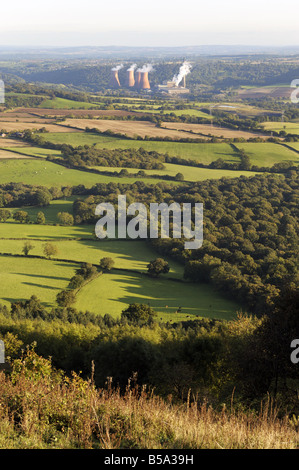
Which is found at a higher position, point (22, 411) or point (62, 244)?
point (22, 411)

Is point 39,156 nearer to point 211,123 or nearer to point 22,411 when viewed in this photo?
point 211,123

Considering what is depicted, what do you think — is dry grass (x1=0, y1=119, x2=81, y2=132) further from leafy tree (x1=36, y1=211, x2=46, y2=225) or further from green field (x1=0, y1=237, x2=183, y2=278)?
green field (x1=0, y1=237, x2=183, y2=278)

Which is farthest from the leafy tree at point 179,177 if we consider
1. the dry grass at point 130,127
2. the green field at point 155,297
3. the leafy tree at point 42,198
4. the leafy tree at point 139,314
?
the leafy tree at point 139,314

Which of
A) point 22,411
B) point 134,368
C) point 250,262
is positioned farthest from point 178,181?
point 22,411

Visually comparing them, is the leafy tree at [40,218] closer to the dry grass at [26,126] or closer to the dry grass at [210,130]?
the dry grass at [26,126]

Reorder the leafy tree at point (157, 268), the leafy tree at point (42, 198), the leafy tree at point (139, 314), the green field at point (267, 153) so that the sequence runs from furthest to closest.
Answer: the green field at point (267, 153) → the leafy tree at point (42, 198) → the leafy tree at point (157, 268) → the leafy tree at point (139, 314)

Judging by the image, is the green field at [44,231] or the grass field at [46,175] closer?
the green field at [44,231]
